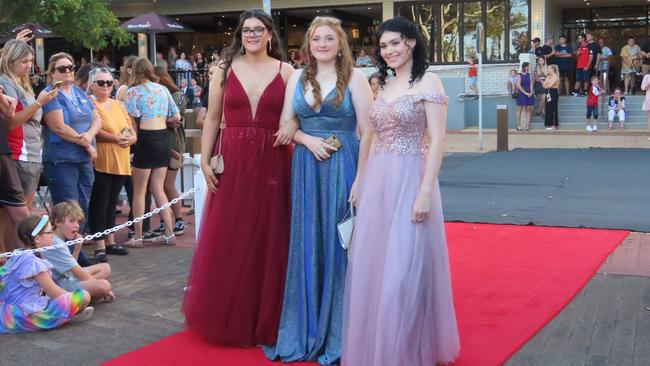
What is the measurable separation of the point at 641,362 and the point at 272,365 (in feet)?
6.79

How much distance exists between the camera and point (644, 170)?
1310cm

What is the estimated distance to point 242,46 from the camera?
4969 millimetres

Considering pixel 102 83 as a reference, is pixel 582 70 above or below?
above

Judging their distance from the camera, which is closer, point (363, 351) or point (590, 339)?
point (363, 351)

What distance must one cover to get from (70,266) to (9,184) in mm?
1092

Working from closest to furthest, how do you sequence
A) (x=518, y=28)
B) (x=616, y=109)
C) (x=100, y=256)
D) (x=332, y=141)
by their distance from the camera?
1. (x=332, y=141)
2. (x=100, y=256)
3. (x=616, y=109)
4. (x=518, y=28)

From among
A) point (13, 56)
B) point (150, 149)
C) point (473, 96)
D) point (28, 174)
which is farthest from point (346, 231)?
point (473, 96)

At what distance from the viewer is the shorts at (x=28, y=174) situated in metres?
6.43

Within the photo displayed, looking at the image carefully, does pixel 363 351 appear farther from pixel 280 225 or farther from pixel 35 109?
pixel 35 109

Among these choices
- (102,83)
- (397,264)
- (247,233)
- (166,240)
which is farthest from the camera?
(166,240)

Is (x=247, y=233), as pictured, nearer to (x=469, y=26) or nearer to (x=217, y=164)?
(x=217, y=164)

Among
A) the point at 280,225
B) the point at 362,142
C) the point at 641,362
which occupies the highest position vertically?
the point at 362,142

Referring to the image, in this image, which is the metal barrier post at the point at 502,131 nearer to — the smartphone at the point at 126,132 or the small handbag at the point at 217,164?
the smartphone at the point at 126,132

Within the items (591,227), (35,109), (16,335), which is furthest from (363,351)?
(591,227)
